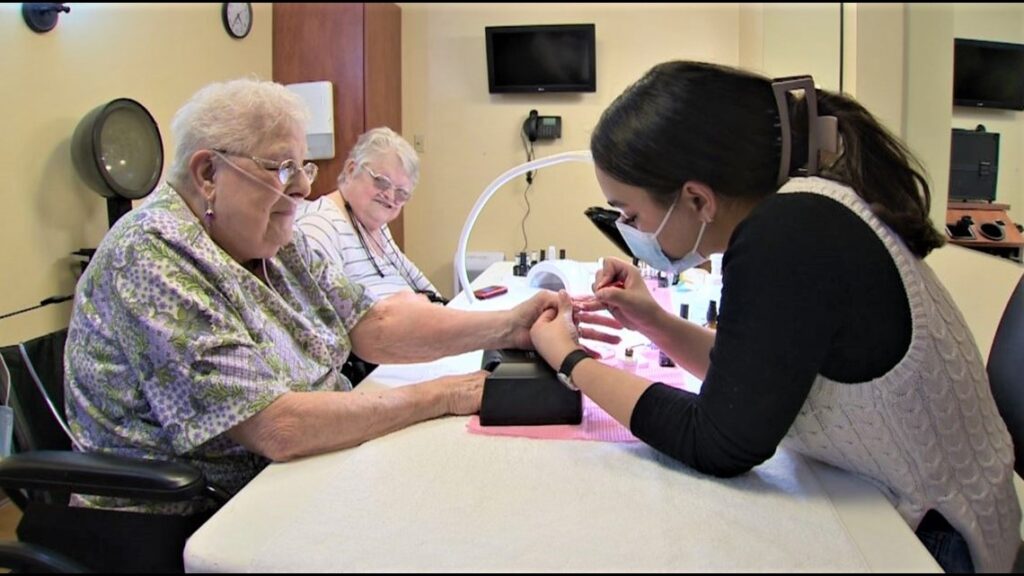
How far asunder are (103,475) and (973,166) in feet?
5.99

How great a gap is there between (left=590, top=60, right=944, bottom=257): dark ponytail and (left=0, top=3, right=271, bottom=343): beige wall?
2.23m

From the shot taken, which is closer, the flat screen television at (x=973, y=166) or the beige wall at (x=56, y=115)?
the flat screen television at (x=973, y=166)

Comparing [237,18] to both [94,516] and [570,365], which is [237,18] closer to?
[94,516]

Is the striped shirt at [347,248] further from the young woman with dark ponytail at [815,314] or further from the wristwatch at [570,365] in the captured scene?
the young woman with dark ponytail at [815,314]

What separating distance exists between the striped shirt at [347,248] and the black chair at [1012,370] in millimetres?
1740

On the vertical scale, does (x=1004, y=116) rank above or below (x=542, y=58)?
below

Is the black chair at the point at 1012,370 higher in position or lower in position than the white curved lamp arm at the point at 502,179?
lower

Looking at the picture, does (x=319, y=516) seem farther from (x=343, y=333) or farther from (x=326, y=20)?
(x=326, y=20)

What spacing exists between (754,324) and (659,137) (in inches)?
11.6

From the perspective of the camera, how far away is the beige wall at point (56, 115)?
215cm

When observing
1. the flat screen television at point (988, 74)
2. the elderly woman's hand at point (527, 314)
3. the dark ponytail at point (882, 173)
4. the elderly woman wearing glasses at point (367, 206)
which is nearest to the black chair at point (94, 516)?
the elderly woman's hand at point (527, 314)

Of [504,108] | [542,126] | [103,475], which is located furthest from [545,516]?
[504,108]

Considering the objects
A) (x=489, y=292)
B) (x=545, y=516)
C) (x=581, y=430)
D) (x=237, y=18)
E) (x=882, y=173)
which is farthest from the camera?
(x=237, y=18)

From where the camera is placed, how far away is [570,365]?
100cm
